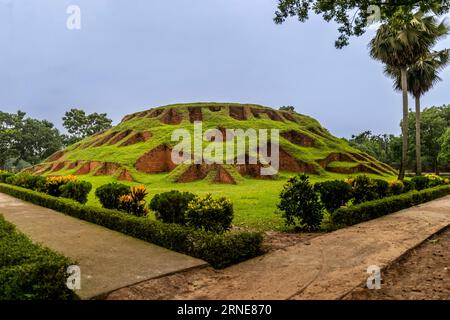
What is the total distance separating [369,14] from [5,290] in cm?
825

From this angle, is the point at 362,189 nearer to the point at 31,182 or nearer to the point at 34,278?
the point at 34,278

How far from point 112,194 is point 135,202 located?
0.83 m

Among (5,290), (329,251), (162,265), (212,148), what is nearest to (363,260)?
(329,251)

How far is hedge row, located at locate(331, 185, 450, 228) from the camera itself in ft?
24.3

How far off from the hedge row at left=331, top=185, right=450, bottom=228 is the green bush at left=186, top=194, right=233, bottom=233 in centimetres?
269

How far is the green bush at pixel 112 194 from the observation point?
8.15m

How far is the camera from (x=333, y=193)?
7938 millimetres

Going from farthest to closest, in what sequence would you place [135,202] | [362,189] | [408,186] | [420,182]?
[420,182], [408,186], [362,189], [135,202]

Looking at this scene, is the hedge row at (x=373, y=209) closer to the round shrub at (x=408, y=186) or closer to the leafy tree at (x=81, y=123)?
the round shrub at (x=408, y=186)

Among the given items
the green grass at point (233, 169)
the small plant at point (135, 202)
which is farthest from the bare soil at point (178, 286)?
the small plant at point (135, 202)

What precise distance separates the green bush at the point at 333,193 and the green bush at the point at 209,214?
9.13ft

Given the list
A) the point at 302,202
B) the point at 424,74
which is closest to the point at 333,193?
the point at 302,202

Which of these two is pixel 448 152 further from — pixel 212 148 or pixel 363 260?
pixel 363 260

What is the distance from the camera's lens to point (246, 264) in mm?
4879
